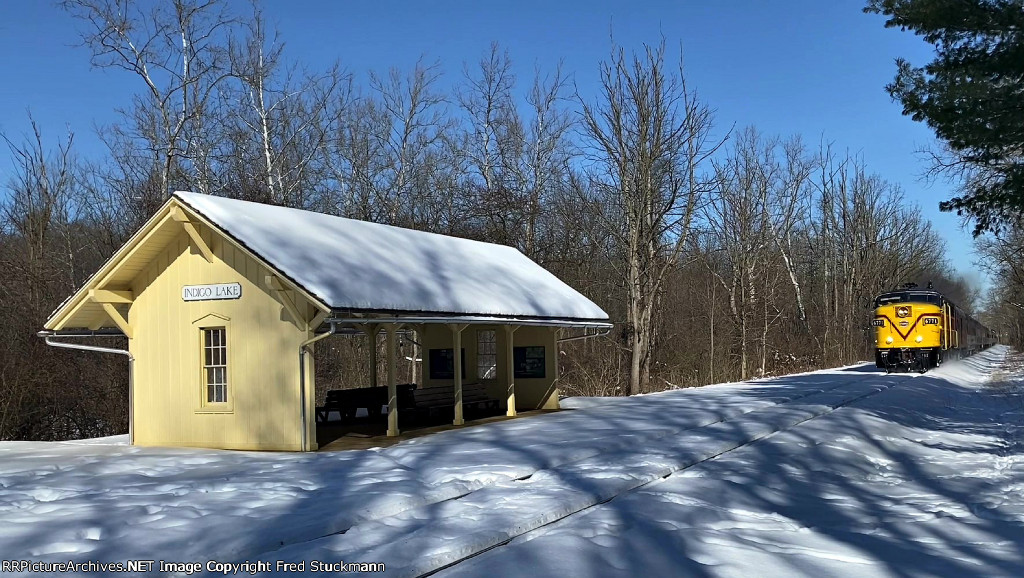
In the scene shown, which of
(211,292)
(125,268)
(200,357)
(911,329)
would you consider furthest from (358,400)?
(911,329)

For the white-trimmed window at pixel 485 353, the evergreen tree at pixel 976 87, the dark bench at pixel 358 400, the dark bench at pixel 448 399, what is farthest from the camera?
the white-trimmed window at pixel 485 353

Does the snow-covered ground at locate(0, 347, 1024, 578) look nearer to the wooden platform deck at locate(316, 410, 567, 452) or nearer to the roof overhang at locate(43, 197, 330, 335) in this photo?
the wooden platform deck at locate(316, 410, 567, 452)

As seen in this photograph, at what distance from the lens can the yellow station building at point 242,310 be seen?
14.4m

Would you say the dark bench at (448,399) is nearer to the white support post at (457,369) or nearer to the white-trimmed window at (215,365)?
the white support post at (457,369)

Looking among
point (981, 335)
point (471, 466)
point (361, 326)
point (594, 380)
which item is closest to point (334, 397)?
point (361, 326)

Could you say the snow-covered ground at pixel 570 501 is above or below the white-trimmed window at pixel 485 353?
below

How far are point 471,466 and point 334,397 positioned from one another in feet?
20.7

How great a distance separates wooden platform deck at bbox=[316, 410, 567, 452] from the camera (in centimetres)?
1515

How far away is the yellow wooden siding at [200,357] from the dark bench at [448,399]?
13.1 ft

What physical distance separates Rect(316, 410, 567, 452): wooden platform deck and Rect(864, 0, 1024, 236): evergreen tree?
9.84 metres

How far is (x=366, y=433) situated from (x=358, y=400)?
36.8 inches
